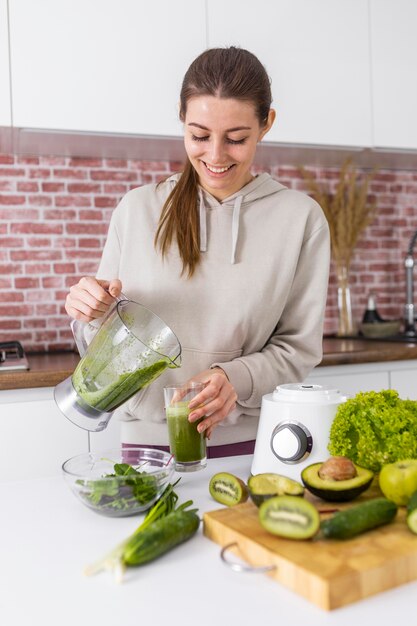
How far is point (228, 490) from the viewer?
1.02 meters

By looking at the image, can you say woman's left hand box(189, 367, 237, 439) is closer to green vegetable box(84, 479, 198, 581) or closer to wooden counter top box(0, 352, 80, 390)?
green vegetable box(84, 479, 198, 581)

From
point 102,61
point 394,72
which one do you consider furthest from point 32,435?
point 394,72

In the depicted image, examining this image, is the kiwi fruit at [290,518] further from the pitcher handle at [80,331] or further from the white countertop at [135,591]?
the pitcher handle at [80,331]

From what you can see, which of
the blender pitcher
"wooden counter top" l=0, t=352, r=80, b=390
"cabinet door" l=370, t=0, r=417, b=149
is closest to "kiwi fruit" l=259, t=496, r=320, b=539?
the blender pitcher

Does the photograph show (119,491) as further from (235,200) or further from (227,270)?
(235,200)

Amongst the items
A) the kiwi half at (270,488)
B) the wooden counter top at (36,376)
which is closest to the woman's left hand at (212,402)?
the kiwi half at (270,488)

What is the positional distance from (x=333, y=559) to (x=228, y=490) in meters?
0.30

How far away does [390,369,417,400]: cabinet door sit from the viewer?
2490 millimetres

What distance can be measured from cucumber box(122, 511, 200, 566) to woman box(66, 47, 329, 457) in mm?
560

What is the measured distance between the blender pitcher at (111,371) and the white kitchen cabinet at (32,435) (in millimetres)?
955

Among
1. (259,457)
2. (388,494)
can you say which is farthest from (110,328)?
(388,494)

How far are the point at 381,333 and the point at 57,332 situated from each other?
1348 mm

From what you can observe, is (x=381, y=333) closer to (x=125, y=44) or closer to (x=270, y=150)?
(x=270, y=150)

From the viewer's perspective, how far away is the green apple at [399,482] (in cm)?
89
